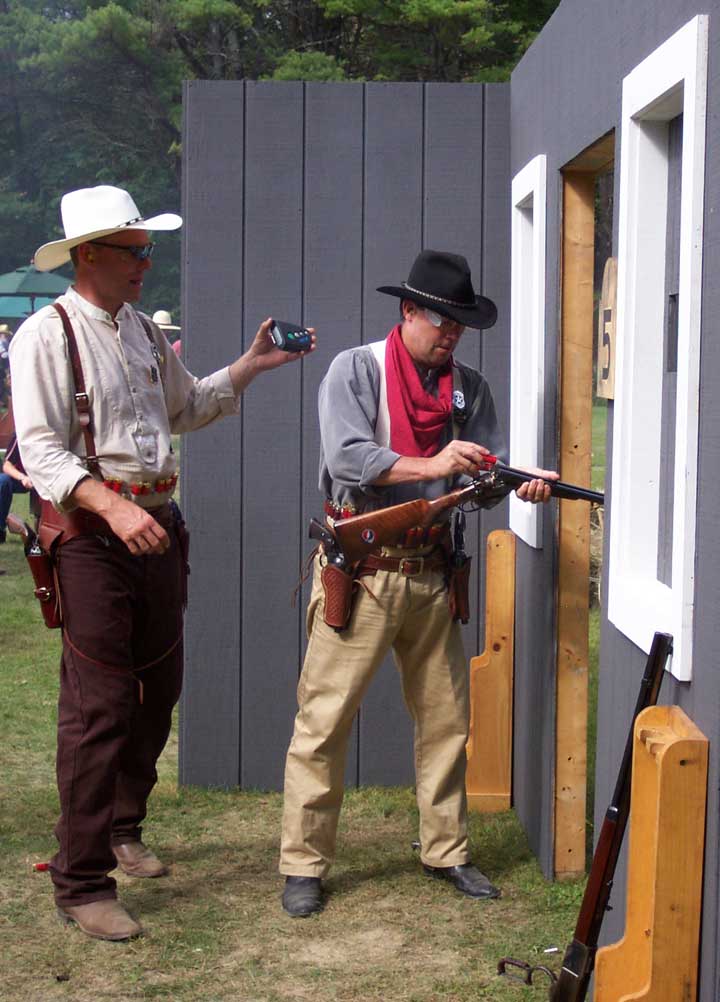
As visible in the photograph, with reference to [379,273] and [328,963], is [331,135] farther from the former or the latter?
[328,963]

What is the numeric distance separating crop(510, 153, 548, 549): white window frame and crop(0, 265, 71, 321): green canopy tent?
20.8 m

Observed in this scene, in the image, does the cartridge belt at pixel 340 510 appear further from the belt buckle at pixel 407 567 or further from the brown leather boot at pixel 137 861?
the brown leather boot at pixel 137 861

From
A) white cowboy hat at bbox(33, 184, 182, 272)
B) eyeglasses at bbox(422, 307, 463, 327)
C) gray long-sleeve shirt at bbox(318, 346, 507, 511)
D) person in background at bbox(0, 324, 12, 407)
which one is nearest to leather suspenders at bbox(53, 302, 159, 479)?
white cowboy hat at bbox(33, 184, 182, 272)

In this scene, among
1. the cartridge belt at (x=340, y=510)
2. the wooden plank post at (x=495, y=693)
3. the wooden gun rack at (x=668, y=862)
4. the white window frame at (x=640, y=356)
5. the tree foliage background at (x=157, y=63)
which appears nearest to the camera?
the wooden gun rack at (x=668, y=862)

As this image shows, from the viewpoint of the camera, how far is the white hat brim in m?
4.29

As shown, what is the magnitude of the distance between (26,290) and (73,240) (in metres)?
21.9

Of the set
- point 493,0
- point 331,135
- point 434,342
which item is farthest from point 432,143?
point 493,0

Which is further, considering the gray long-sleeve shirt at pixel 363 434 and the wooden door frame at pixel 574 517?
the wooden door frame at pixel 574 517

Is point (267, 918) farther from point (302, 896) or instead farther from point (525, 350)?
point (525, 350)

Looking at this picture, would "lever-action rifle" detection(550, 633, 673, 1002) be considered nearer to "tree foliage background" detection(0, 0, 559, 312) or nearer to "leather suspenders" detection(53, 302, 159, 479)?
"leather suspenders" detection(53, 302, 159, 479)

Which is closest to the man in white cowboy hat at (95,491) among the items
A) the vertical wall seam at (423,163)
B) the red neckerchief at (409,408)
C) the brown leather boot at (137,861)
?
the brown leather boot at (137,861)

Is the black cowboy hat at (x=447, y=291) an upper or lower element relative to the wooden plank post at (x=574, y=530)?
upper

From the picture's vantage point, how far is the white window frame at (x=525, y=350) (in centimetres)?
495

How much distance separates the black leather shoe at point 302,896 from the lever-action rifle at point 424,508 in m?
1.11
